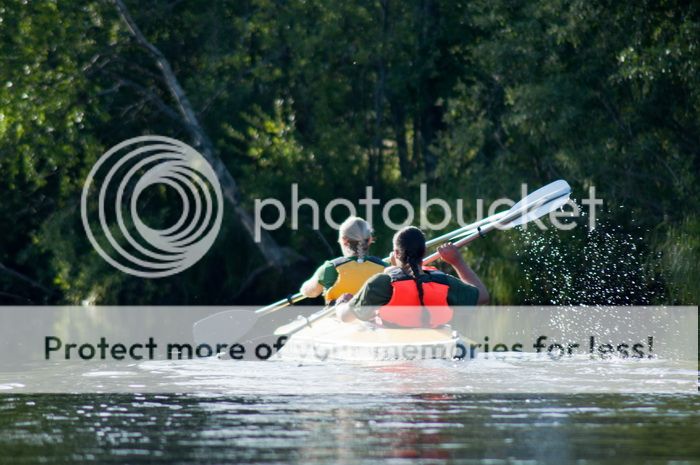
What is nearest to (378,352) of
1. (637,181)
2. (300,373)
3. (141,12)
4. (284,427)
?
(300,373)

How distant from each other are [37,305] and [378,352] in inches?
570

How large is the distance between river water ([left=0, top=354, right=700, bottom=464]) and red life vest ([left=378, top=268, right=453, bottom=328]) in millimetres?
356

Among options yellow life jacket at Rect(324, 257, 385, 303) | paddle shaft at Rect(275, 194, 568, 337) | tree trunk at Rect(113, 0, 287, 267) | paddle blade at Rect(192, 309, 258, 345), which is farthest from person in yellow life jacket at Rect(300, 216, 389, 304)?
tree trunk at Rect(113, 0, 287, 267)

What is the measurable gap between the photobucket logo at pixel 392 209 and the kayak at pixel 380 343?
866cm

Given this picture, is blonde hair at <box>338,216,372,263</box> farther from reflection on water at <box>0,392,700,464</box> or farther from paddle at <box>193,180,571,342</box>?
reflection on water at <box>0,392,700,464</box>

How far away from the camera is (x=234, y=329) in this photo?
13234 millimetres

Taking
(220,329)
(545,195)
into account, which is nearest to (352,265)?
(220,329)

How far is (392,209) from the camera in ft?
77.2

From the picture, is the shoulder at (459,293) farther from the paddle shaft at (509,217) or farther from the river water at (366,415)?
the paddle shaft at (509,217)

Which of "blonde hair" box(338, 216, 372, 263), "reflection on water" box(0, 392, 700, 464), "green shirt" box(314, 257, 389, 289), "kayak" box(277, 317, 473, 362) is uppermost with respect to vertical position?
"blonde hair" box(338, 216, 372, 263)

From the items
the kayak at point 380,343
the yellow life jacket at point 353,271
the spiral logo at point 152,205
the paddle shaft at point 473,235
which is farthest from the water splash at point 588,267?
the spiral logo at point 152,205

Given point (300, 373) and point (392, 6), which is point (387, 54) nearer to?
point (392, 6)

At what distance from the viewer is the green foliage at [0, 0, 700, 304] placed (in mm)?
19484

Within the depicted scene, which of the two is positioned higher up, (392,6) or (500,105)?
(392,6)
